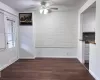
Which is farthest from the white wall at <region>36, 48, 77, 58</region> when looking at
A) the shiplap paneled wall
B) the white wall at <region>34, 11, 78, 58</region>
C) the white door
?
the white door

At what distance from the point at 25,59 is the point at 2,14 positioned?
2.78 metres

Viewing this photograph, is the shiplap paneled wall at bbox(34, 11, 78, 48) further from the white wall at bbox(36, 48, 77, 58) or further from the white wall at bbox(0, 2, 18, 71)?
the white wall at bbox(0, 2, 18, 71)

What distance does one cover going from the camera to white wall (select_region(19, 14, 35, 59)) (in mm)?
6898

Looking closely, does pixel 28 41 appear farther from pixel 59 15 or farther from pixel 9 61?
pixel 59 15

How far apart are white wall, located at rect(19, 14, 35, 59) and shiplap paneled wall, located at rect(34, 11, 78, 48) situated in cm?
32

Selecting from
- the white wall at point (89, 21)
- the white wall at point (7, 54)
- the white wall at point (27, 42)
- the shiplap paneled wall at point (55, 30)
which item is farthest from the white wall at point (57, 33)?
the white wall at point (7, 54)

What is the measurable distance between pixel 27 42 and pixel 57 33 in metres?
1.67

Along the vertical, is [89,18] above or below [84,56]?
above

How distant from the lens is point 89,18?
6.20 metres

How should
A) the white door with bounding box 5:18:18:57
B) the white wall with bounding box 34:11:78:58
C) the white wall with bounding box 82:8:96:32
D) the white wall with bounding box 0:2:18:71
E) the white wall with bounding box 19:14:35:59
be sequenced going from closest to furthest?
the white wall with bounding box 0:2:18:71
the white door with bounding box 5:18:18:57
the white wall with bounding box 82:8:96:32
the white wall with bounding box 19:14:35:59
the white wall with bounding box 34:11:78:58

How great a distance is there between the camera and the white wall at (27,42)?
690cm

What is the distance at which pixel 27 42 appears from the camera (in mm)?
6926

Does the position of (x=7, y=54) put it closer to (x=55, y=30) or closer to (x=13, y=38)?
(x=13, y=38)

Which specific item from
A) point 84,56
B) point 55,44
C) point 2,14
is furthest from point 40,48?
point 2,14
